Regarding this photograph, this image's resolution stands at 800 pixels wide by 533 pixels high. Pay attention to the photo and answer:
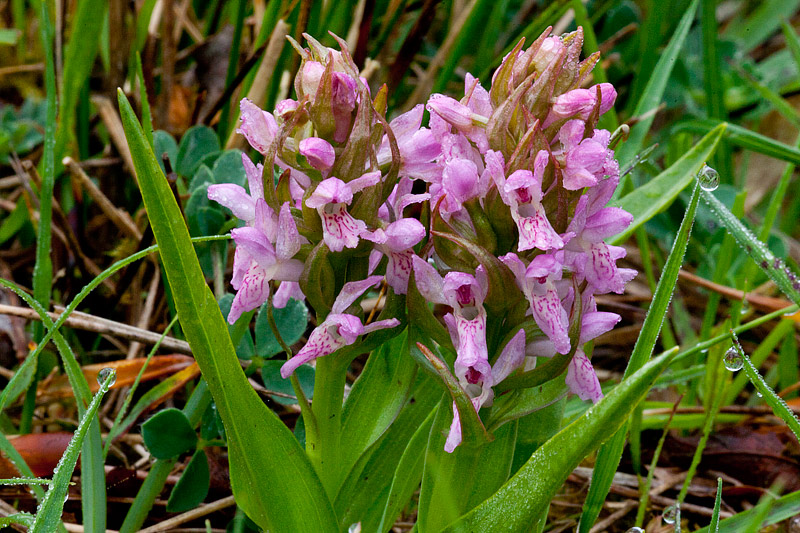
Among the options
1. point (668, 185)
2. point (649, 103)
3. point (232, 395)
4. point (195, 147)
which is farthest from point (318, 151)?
point (649, 103)

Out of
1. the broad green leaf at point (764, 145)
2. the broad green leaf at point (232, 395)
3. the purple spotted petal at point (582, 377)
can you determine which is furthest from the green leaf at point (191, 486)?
the broad green leaf at point (764, 145)

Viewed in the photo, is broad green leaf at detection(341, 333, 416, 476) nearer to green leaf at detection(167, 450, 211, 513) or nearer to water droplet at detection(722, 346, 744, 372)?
green leaf at detection(167, 450, 211, 513)

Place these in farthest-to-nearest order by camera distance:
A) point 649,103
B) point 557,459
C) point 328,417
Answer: point 649,103
point 328,417
point 557,459

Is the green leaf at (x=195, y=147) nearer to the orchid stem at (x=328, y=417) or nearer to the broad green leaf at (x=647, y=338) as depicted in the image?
the orchid stem at (x=328, y=417)

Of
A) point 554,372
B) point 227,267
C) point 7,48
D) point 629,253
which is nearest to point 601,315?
point 554,372

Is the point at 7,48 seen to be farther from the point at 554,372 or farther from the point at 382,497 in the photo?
the point at 554,372

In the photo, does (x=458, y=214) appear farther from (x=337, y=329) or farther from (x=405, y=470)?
(x=405, y=470)
